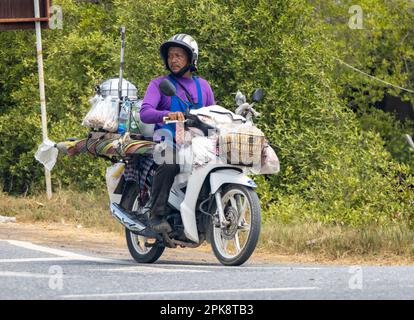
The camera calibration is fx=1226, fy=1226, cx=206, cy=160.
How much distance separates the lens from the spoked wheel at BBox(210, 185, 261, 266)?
10109mm

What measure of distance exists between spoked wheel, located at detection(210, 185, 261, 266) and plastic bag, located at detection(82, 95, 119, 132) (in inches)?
65.1

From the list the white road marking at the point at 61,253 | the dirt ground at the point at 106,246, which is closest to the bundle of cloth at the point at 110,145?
the white road marking at the point at 61,253

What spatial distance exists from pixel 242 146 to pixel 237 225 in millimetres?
669

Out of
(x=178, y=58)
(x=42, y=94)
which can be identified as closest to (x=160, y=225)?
(x=178, y=58)

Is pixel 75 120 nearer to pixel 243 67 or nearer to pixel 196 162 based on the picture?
pixel 243 67

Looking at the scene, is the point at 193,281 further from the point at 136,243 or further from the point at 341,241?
the point at 341,241

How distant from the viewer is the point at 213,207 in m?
10.7

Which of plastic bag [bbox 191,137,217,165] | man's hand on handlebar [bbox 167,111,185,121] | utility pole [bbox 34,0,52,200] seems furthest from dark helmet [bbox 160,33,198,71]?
utility pole [bbox 34,0,52,200]

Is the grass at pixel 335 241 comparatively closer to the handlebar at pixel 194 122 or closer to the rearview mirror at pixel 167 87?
the handlebar at pixel 194 122

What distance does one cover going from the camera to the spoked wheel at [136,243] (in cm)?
1153

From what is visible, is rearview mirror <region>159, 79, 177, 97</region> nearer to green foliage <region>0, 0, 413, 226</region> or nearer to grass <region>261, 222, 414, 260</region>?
grass <region>261, 222, 414, 260</region>

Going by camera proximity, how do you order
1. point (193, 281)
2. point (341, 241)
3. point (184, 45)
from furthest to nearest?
point (341, 241) < point (184, 45) < point (193, 281)

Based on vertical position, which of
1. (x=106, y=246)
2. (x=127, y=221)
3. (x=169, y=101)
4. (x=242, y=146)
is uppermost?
(x=169, y=101)
